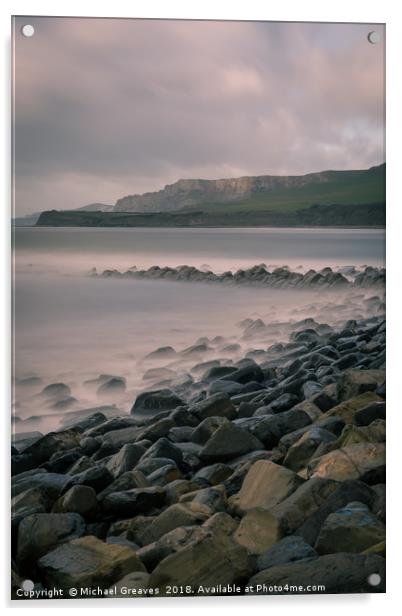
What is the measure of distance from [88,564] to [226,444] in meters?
0.57

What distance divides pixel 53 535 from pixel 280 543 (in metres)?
0.71

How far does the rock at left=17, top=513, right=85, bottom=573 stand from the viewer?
229cm

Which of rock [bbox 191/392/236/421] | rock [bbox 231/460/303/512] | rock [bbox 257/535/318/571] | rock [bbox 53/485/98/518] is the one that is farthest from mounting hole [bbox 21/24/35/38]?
rock [bbox 257/535/318/571]

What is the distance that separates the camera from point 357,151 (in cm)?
251

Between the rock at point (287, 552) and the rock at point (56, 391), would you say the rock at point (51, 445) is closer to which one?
the rock at point (56, 391)

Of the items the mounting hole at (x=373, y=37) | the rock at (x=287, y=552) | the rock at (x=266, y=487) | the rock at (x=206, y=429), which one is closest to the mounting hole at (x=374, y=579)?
the rock at (x=287, y=552)

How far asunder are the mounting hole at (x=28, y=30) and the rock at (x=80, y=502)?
145 centimetres

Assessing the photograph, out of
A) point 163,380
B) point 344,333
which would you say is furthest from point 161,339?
point 344,333

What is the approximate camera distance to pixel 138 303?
2.48 m

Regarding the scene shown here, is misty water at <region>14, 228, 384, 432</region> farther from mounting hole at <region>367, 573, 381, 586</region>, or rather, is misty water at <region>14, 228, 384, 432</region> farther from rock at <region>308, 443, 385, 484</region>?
mounting hole at <region>367, 573, 381, 586</region>

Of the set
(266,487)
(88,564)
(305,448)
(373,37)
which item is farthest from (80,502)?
(373,37)

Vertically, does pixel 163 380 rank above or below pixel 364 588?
above

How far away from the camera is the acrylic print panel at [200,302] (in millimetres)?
2305
